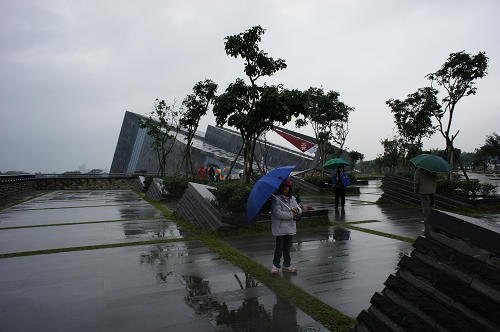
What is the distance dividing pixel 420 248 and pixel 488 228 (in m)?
0.60

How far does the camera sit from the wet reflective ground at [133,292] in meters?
3.62

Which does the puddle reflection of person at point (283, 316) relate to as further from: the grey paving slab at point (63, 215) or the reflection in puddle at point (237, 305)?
the grey paving slab at point (63, 215)

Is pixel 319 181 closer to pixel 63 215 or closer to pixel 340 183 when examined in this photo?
pixel 340 183

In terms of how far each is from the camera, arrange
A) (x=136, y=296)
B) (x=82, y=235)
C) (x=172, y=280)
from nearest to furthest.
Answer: (x=136, y=296) → (x=172, y=280) → (x=82, y=235)

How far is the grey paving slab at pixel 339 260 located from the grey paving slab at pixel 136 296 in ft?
2.21

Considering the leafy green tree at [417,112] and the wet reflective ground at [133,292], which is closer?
the wet reflective ground at [133,292]

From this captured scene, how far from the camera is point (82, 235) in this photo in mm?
8312

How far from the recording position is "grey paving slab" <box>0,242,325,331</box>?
3.61 m

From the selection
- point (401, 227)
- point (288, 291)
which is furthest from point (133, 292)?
point (401, 227)

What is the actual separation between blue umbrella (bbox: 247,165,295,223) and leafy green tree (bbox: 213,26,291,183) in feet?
17.2

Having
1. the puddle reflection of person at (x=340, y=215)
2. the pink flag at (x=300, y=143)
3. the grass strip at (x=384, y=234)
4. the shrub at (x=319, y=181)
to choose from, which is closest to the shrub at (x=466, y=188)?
the puddle reflection of person at (x=340, y=215)

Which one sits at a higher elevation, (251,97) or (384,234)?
(251,97)

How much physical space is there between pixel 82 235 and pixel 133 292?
180 inches

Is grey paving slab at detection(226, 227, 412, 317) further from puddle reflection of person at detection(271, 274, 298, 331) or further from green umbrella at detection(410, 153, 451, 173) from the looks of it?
green umbrella at detection(410, 153, 451, 173)
